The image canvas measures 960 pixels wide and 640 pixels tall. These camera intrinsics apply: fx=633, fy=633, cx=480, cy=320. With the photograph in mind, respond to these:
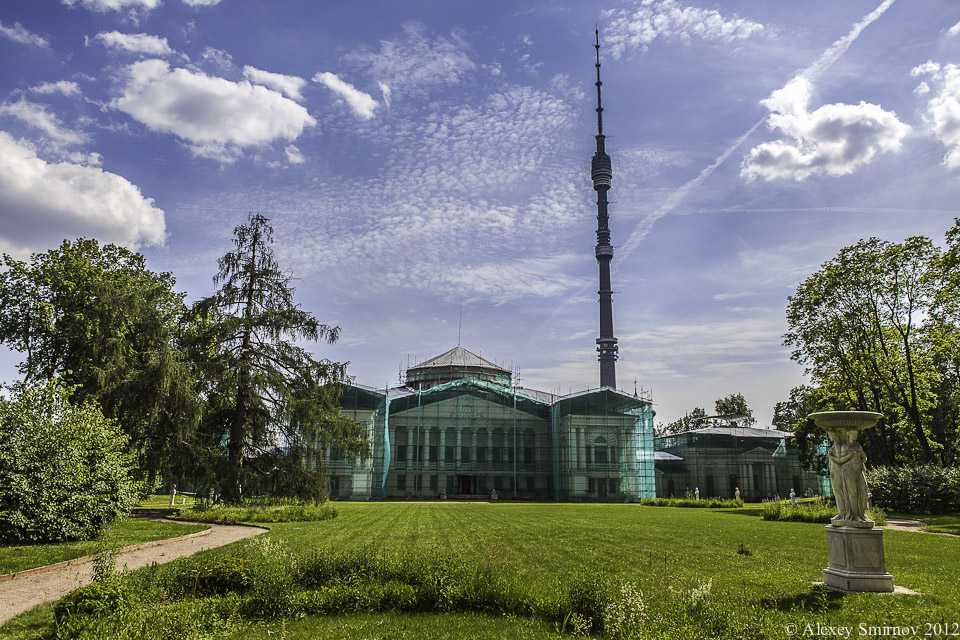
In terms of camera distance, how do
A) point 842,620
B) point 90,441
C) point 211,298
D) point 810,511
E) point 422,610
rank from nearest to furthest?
point 842,620 < point 422,610 < point 90,441 < point 810,511 < point 211,298

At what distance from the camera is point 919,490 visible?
3175 centimetres

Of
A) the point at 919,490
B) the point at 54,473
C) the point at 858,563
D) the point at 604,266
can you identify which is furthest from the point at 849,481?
the point at 604,266

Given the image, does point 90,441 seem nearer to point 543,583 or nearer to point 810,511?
point 543,583

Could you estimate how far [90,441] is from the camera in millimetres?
18359

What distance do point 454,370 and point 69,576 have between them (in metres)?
62.1

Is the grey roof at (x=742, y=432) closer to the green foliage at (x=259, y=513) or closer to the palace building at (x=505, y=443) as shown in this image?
the palace building at (x=505, y=443)

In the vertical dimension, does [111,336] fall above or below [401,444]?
above

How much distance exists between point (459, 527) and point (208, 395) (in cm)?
1327

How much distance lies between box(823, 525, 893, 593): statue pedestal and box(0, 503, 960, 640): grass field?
32 cm

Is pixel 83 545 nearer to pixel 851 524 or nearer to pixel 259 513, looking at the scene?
pixel 259 513

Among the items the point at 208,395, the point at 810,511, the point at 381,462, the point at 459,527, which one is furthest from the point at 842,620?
the point at 381,462

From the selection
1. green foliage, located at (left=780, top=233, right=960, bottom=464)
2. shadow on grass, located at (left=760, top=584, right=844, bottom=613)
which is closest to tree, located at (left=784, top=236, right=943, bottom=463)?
green foliage, located at (left=780, top=233, right=960, bottom=464)

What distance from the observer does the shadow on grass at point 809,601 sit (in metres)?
8.83

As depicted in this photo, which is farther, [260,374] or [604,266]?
[604,266]
